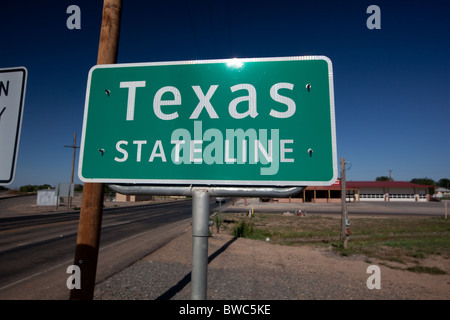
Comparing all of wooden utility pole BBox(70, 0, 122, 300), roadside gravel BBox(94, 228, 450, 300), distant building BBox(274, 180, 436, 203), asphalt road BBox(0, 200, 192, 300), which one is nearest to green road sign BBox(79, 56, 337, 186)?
wooden utility pole BBox(70, 0, 122, 300)

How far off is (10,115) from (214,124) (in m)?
1.42

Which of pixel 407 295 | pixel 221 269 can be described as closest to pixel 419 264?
pixel 407 295

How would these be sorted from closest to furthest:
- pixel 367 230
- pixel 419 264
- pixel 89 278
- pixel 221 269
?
pixel 89 278, pixel 221 269, pixel 419 264, pixel 367 230

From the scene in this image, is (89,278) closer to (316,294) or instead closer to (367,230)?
(316,294)

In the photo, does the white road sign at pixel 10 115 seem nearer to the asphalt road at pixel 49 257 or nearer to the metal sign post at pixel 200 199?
the metal sign post at pixel 200 199

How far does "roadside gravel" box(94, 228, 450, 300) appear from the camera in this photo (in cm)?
588

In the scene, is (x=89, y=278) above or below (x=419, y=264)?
above

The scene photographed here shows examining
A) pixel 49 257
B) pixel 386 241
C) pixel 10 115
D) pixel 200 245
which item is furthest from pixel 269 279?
pixel 386 241

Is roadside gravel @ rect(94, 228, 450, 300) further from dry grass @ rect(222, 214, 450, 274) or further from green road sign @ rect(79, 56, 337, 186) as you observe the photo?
green road sign @ rect(79, 56, 337, 186)

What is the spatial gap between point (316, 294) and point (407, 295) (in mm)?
2311

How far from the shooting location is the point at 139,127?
4.08 feet

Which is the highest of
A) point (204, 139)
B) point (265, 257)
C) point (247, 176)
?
point (204, 139)

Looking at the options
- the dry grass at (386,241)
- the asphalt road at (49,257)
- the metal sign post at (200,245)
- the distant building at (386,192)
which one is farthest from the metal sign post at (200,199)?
the distant building at (386,192)
